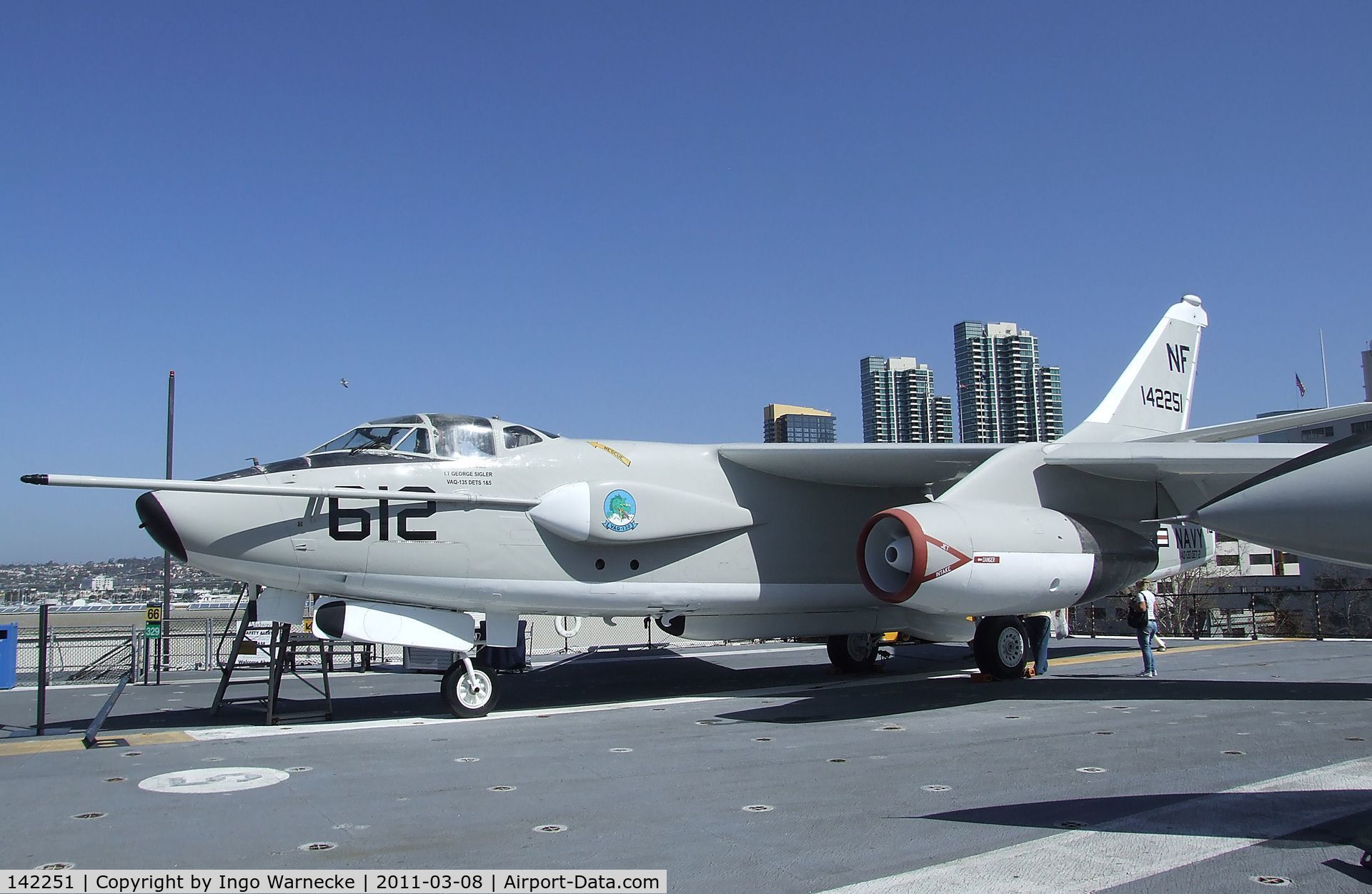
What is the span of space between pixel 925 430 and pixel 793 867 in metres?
71.7

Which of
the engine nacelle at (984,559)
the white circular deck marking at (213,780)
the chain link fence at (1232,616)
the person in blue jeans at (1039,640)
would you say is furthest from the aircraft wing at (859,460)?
the chain link fence at (1232,616)

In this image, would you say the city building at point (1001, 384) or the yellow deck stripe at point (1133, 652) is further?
the city building at point (1001, 384)

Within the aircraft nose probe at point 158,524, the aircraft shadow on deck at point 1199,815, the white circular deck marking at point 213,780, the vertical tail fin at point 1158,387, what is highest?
the vertical tail fin at point 1158,387

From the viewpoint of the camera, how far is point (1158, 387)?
63.0ft

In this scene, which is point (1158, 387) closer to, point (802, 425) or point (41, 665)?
point (41, 665)

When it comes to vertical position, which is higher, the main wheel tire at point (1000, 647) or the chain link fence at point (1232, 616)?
the main wheel tire at point (1000, 647)

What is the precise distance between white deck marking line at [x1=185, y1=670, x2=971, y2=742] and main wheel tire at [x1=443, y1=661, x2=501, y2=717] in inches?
3.7

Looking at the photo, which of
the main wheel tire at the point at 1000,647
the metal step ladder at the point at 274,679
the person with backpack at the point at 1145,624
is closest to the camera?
the metal step ladder at the point at 274,679

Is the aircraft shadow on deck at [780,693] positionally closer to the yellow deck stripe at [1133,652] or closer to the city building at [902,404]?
the yellow deck stripe at [1133,652]

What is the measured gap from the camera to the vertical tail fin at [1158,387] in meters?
18.3

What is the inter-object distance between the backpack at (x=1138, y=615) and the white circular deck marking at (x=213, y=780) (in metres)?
12.1

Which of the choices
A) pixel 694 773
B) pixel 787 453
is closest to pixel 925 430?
pixel 787 453

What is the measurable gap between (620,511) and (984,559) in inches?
174

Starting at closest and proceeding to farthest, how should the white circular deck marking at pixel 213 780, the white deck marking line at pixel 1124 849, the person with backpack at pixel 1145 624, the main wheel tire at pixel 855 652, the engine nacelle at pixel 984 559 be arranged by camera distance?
the white deck marking line at pixel 1124 849 < the white circular deck marking at pixel 213 780 < the engine nacelle at pixel 984 559 < the person with backpack at pixel 1145 624 < the main wheel tire at pixel 855 652
